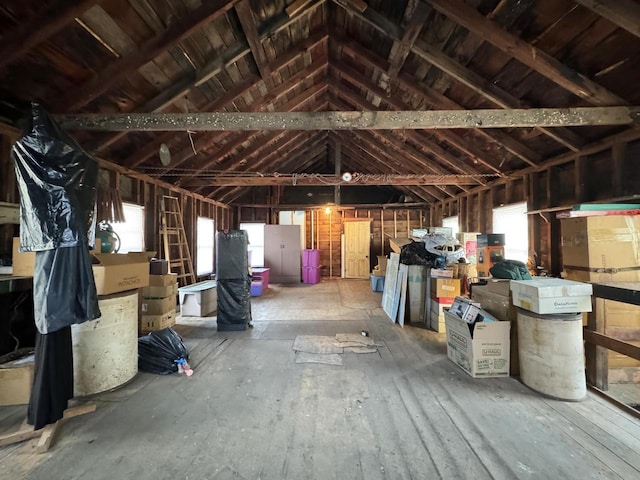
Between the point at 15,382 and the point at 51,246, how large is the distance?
1.38 m

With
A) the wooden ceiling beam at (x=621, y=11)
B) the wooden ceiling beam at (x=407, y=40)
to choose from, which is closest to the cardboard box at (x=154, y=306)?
the wooden ceiling beam at (x=407, y=40)

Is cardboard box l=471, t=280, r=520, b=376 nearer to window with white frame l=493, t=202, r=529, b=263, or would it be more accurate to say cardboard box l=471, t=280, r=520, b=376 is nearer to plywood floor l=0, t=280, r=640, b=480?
plywood floor l=0, t=280, r=640, b=480

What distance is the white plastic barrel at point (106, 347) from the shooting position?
7.56ft

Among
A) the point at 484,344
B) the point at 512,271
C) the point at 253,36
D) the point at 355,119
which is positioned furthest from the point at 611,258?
the point at 253,36

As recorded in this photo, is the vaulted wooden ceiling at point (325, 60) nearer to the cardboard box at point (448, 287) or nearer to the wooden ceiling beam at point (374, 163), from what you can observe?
the wooden ceiling beam at point (374, 163)

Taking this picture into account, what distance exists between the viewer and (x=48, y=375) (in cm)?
186

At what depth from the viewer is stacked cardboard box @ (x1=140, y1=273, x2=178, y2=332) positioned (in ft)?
12.6

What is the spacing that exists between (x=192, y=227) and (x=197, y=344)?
392 centimetres

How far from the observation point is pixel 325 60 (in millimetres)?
4254

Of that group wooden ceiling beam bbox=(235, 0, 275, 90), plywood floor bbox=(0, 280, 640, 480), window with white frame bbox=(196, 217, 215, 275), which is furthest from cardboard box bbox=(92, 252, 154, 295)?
window with white frame bbox=(196, 217, 215, 275)

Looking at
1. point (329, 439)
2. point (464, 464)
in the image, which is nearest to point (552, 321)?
point (464, 464)

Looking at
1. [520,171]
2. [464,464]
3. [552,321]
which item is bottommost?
[464,464]

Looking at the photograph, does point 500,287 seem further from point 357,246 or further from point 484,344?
point 357,246

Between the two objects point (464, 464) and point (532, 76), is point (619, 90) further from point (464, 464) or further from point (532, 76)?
point (464, 464)
